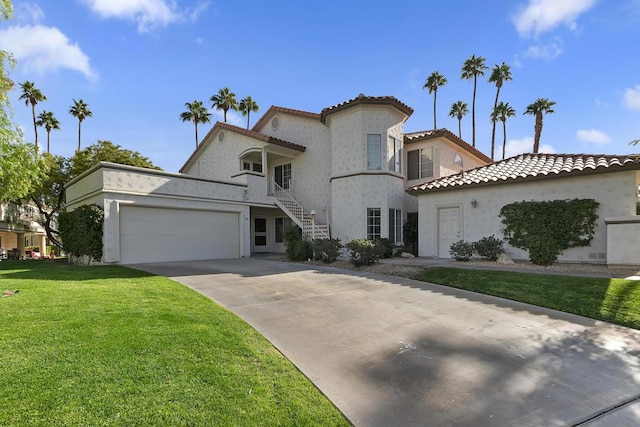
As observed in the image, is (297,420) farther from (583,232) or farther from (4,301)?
(583,232)

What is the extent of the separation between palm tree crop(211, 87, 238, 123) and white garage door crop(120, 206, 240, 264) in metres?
21.6

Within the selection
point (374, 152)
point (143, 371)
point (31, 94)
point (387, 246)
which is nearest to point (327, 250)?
point (387, 246)

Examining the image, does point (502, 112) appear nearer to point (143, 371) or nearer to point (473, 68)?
point (473, 68)

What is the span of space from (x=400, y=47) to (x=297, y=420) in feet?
47.4

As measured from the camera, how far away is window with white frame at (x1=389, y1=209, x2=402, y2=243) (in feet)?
54.5

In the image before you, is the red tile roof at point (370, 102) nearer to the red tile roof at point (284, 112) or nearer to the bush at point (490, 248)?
the red tile roof at point (284, 112)

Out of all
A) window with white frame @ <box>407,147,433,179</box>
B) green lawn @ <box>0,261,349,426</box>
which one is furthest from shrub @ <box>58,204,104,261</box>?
window with white frame @ <box>407,147,433,179</box>

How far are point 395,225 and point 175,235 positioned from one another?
437 inches

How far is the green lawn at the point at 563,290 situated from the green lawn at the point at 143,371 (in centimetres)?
609

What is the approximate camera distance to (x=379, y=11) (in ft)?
39.0

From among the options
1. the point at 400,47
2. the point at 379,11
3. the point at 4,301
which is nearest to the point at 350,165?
the point at 400,47

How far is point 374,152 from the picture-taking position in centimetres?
1659

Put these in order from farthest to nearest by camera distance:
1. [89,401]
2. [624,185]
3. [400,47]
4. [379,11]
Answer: [400,47]
[379,11]
[624,185]
[89,401]

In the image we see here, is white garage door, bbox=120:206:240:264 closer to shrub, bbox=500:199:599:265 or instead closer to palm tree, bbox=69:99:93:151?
shrub, bbox=500:199:599:265
